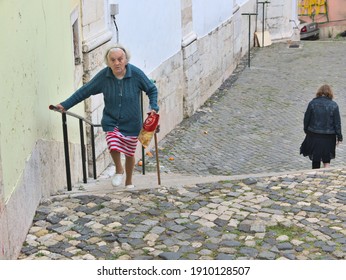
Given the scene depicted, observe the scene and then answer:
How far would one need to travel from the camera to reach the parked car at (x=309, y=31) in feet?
88.3

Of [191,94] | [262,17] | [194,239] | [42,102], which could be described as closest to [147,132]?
[42,102]

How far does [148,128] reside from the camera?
6.29 meters

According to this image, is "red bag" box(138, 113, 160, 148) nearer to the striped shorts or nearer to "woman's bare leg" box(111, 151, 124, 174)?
the striped shorts

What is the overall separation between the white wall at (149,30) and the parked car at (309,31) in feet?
48.6

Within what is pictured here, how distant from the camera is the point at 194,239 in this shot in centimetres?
518

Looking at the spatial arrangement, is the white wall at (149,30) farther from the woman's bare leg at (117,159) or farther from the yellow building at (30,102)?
the woman's bare leg at (117,159)

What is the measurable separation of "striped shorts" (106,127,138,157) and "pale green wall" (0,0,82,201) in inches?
22.7

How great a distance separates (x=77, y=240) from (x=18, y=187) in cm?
65

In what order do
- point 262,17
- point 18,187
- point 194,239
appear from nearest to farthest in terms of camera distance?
point 18,187 < point 194,239 < point 262,17

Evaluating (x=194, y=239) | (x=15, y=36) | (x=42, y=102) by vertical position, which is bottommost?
(x=194, y=239)

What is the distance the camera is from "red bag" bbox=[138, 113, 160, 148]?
6258 millimetres

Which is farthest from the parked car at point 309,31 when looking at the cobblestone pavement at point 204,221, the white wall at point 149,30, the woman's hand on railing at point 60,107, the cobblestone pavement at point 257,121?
the woman's hand on railing at point 60,107

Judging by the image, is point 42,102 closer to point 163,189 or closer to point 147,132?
point 147,132

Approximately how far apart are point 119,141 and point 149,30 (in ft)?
17.0
